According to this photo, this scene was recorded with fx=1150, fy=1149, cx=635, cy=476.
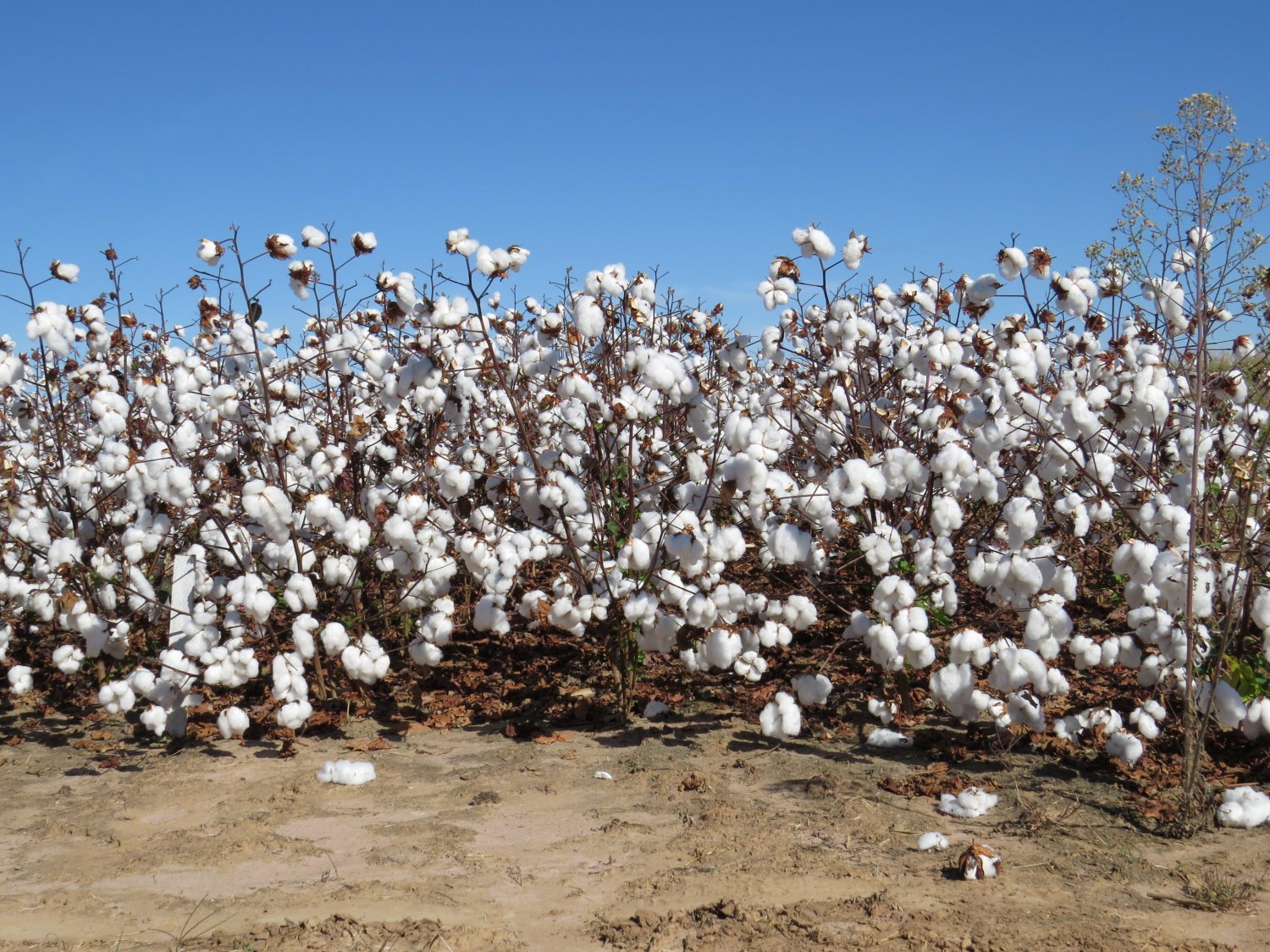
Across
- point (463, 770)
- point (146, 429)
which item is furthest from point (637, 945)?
point (146, 429)

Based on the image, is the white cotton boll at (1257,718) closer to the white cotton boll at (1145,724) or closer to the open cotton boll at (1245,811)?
the open cotton boll at (1245,811)

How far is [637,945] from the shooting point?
307cm

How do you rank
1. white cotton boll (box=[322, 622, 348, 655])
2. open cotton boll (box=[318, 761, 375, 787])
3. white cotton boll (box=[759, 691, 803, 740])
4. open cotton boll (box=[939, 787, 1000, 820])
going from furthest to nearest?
white cotton boll (box=[322, 622, 348, 655]) < open cotton boll (box=[318, 761, 375, 787]) < white cotton boll (box=[759, 691, 803, 740]) < open cotton boll (box=[939, 787, 1000, 820])

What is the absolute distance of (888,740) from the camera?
4.73m

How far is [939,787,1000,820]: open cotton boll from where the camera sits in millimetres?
3928

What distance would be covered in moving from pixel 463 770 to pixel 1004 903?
2.25 m

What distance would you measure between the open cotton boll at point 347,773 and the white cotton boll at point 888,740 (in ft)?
6.69

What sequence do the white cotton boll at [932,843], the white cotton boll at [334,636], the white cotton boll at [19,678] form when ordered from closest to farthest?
the white cotton boll at [932,843] < the white cotton boll at [334,636] < the white cotton boll at [19,678]

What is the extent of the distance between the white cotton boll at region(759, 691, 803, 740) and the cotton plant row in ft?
0.05

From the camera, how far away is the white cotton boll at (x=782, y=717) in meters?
4.39

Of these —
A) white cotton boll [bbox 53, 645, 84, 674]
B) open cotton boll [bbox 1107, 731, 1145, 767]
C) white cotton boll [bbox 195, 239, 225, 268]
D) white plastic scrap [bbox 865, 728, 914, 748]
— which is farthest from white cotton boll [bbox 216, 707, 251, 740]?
open cotton boll [bbox 1107, 731, 1145, 767]

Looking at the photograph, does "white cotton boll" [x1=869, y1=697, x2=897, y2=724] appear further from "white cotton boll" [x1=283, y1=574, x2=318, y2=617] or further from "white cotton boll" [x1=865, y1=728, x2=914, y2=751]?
"white cotton boll" [x1=283, y1=574, x2=318, y2=617]

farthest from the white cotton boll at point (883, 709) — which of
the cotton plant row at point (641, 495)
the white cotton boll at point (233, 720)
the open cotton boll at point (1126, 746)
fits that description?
the white cotton boll at point (233, 720)

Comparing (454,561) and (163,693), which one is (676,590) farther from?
(163,693)
